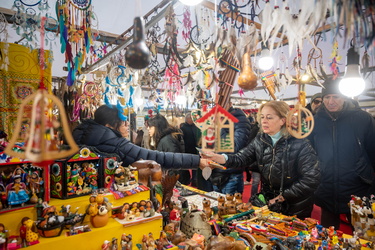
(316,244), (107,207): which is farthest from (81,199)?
(316,244)

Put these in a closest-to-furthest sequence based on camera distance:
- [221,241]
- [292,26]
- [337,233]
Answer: [292,26]
[221,241]
[337,233]

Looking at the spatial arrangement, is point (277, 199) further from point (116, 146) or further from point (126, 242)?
point (116, 146)

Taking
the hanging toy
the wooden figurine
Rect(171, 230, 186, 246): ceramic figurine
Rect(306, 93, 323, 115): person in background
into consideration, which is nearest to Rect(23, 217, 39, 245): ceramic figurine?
the wooden figurine

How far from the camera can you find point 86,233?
123 cm

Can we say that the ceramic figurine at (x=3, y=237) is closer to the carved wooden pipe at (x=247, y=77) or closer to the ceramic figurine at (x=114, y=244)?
the ceramic figurine at (x=114, y=244)

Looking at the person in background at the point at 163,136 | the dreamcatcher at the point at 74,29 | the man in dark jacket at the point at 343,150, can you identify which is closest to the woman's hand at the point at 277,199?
the man in dark jacket at the point at 343,150

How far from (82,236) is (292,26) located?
4.85 feet

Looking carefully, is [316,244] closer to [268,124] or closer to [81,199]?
[268,124]

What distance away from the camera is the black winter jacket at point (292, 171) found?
1938 mm

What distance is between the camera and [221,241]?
127cm

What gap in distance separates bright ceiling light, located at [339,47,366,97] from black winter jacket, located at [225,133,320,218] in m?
0.55

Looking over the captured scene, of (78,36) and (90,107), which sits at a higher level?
(78,36)

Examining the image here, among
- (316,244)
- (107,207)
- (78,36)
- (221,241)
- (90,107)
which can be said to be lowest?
(316,244)

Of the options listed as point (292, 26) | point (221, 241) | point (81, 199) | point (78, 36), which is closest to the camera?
point (292, 26)
